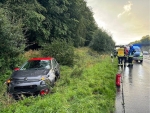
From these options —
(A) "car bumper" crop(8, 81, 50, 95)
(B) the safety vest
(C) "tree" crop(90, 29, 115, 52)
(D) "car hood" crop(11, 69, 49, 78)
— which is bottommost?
(A) "car bumper" crop(8, 81, 50, 95)

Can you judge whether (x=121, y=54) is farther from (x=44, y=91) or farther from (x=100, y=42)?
(x=100, y=42)

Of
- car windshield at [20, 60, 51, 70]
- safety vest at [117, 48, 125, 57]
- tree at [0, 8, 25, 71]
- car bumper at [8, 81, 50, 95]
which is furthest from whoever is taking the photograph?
safety vest at [117, 48, 125, 57]

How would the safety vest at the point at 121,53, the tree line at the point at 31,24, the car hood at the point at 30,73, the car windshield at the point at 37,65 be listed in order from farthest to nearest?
the safety vest at the point at 121,53, the tree line at the point at 31,24, the car windshield at the point at 37,65, the car hood at the point at 30,73

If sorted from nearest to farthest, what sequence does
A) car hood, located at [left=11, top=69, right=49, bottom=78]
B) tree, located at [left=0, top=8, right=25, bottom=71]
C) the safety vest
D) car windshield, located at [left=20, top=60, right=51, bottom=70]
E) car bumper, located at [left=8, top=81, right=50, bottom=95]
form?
1. car bumper, located at [left=8, top=81, right=50, bottom=95]
2. car hood, located at [left=11, top=69, right=49, bottom=78]
3. car windshield, located at [left=20, top=60, right=51, bottom=70]
4. tree, located at [left=0, top=8, right=25, bottom=71]
5. the safety vest

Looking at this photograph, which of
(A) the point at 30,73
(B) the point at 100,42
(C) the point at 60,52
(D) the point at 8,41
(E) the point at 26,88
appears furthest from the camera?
(B) the point at 100,42

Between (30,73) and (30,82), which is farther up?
(30,73)

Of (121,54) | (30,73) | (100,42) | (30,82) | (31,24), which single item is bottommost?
(30,82)

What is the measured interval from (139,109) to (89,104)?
1.88 m

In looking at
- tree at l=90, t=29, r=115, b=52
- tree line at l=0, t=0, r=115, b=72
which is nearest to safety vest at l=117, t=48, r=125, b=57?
tree line at l=0, t=0, r=115, b=72

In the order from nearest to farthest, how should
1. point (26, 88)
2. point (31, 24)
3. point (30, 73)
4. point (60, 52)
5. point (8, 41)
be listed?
point (26, 88)
point (30, 73)
point (8, 41)
point (60, 52)
point (31, 24)

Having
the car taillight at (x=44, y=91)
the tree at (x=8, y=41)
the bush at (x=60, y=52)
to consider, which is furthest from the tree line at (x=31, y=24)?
the car taillight at (x=44, y=91)

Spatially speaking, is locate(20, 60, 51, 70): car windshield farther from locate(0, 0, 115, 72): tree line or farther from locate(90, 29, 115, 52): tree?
locate(90, 29, 115, 52): tree

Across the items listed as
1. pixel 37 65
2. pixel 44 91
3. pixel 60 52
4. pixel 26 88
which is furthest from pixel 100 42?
pixel 26 88

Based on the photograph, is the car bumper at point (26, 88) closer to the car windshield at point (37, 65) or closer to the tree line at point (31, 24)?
the car windshield at point (37, 65)
